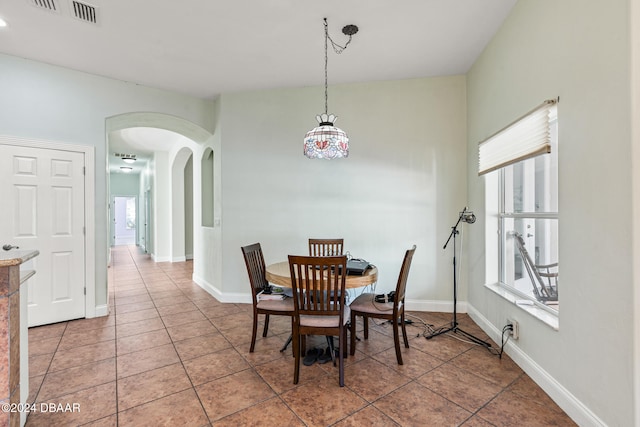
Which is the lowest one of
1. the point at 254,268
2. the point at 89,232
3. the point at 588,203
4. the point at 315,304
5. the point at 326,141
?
the point at 315,304

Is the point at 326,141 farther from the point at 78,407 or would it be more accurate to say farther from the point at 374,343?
the point at 78,407

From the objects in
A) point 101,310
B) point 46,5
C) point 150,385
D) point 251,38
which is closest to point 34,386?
point 150,385

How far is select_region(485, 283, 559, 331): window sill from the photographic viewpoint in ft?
6.61

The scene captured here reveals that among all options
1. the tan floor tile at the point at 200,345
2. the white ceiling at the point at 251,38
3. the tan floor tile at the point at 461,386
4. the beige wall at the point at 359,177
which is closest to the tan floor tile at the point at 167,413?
the tan floor tile at the point at 200,345

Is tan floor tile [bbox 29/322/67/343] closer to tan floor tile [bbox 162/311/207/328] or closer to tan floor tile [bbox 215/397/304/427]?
tan floor tile [bbox 162/311/207/328]

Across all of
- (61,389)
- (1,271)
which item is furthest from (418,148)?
(61,389)

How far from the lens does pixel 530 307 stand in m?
2.30

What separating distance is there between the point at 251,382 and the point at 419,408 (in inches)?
45.6

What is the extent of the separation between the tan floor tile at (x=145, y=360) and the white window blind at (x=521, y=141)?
322 cm

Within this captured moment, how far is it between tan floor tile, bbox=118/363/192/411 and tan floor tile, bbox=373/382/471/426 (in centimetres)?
140

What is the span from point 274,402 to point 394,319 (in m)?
1.06

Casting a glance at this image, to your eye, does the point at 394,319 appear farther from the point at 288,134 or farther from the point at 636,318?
the point at 288,134

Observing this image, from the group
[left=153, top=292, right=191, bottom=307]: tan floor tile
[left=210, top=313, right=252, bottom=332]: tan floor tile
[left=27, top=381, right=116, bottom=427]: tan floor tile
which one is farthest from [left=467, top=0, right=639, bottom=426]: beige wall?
[left=153, top=292, right=191, bottom=307]: tan floor tile

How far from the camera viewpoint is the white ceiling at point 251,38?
7.93 feet
